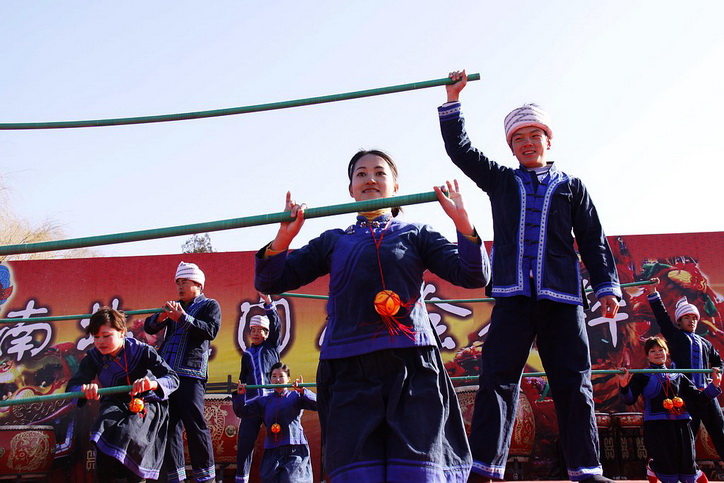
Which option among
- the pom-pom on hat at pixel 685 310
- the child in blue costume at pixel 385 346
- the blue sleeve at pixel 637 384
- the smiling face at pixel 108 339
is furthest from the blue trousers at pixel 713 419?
the smiling face at pixel 108 339

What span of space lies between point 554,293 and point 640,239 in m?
5.72

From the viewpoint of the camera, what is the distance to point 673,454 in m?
5.42

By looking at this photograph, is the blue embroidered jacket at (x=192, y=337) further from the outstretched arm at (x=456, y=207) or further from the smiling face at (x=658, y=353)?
the smiling face at (x=658, y=353)

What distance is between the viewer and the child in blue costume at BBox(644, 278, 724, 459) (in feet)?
18.2

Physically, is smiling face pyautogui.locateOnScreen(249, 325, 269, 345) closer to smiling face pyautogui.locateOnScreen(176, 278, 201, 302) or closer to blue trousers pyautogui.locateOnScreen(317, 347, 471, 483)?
smiling face pyautogui.locateOnScreen(176, 278, 201, 302)

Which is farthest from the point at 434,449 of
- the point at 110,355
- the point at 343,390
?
the point at 110,355

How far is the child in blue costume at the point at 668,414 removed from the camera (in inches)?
212

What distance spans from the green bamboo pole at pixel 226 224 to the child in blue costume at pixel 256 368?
12.9 ft

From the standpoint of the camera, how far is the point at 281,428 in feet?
20.0

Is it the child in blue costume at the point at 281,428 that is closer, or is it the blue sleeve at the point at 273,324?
the child in blue costume at the point at 281,428

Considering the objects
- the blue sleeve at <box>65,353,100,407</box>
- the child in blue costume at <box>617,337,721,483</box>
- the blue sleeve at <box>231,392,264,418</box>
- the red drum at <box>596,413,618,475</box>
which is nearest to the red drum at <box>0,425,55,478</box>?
the blue sleeve at <box>231,392,264,418</box>

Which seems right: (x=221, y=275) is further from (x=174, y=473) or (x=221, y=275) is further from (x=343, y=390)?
(x=343, y=390)

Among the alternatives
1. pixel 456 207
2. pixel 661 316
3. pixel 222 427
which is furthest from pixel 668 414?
pixel 222 427

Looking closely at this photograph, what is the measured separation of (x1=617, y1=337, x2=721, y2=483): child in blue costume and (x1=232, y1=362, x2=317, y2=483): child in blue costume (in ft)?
8.78
